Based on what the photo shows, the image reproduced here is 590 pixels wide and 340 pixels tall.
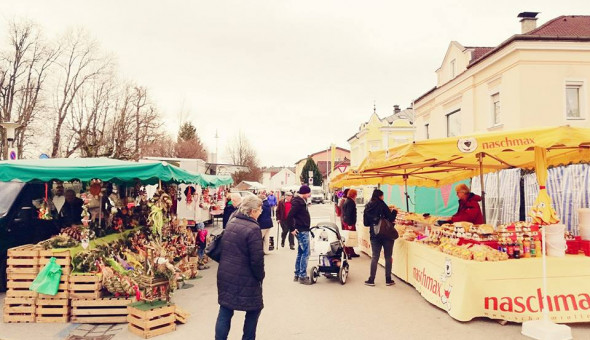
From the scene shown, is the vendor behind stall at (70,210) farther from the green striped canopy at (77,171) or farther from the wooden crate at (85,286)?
the wooden crate at (85,286)

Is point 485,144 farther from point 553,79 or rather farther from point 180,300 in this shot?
point 553,79

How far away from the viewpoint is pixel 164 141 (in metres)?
45.6

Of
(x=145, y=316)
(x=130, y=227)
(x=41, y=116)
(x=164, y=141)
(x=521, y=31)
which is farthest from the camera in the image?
(x=164, y=141)

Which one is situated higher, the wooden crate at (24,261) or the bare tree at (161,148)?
the bare tree at (161,148)

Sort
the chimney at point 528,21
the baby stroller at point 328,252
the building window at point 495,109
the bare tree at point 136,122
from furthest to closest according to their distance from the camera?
1. the bare tree at point 136,122
2. the chimney at point 528,21
3. the building window at point 495,109
4. the baby stroller at point 328,252

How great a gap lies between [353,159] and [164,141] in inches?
1171

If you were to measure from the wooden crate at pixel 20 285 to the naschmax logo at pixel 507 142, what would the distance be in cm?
712

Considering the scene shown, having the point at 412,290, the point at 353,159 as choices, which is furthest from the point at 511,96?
the point at 353,159

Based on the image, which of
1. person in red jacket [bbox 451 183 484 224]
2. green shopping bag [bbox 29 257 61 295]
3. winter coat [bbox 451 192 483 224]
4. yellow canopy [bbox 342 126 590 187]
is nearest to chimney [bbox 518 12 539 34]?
yellow canopy [bbox 342 126 590 187]

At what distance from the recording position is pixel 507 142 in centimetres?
600

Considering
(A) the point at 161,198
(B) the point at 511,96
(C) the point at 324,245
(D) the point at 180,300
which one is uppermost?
(B) the point at 511,96

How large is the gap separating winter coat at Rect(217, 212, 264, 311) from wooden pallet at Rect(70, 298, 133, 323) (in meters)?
2.63

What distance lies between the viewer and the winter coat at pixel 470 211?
28.1ft

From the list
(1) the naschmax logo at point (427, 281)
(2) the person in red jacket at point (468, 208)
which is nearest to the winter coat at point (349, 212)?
(2) the person in red jacket at point (468, 208)
